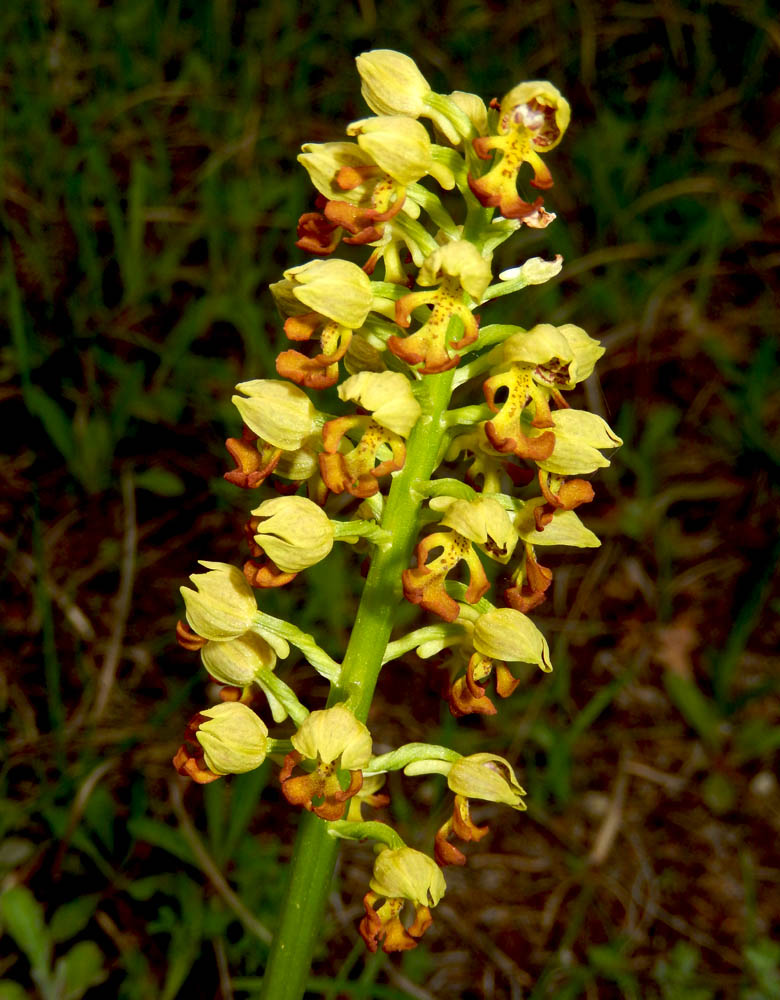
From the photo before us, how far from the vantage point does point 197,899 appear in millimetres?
2812

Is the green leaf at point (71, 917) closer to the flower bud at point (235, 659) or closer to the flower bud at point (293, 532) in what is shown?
the flower bud at point (235, 659)

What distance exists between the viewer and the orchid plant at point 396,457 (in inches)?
66.9

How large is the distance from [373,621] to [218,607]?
0.88 feet

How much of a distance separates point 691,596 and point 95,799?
7.94ft

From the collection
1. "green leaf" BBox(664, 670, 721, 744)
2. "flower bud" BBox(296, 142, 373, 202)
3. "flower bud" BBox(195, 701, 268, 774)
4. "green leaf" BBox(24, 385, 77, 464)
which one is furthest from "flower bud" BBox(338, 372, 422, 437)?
"green leaf" BBox(664, 670, 721, 744)

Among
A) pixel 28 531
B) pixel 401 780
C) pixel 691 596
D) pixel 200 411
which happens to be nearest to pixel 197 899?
pixel 401 780

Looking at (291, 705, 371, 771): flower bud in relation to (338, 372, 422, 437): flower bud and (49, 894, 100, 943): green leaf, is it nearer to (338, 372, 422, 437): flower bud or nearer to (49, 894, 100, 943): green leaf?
(338, 372, 422, 437): flower bud

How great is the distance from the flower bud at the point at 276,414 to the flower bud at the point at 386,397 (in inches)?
4.9

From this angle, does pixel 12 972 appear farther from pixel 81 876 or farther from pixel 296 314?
pixel 296 314

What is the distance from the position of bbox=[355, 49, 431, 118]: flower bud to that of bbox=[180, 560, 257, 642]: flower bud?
828 millimetres

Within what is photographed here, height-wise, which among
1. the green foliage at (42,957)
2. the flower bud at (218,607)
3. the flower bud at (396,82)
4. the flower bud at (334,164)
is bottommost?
the green foliage at (42,957)

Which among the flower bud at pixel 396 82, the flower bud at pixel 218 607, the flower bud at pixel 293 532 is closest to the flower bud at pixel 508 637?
the flower bud at pixel 293 532

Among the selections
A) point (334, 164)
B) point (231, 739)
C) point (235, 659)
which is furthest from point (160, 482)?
point (334, 164)

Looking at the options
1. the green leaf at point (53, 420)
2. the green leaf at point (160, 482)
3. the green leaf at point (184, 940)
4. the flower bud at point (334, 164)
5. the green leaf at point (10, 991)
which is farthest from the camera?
the green leaf at point (160, 482)
